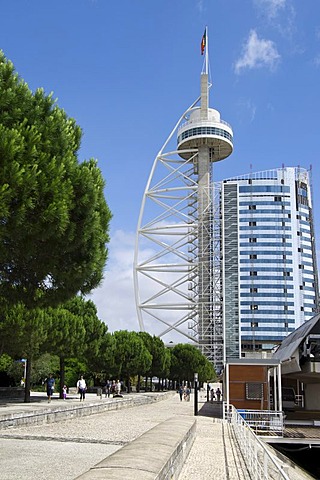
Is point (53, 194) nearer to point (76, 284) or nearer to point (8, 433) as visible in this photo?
point (76, 284)

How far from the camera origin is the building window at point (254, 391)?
2922 centimetres

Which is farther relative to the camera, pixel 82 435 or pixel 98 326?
pixel 98 326

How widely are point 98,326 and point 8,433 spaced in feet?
91.1

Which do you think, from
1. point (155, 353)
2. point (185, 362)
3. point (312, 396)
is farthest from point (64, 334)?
point (185, 362)

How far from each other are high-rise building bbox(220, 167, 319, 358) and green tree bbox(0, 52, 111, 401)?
374ft

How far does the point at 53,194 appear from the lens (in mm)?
10320

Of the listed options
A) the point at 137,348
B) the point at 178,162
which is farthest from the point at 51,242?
the point at 178,162

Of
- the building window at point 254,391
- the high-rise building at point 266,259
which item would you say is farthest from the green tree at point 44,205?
the high-rise building at point 266,259

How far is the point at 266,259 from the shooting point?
134 metres

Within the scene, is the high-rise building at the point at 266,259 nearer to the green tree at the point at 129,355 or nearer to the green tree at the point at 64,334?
the green tree at the point at 129,355

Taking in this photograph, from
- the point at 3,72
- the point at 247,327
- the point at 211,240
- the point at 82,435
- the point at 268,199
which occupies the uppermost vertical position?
the point at 268,199

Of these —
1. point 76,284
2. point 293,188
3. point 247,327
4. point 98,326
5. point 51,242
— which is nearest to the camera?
point 51,242

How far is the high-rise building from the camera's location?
130 metres

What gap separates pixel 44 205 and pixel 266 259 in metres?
127
